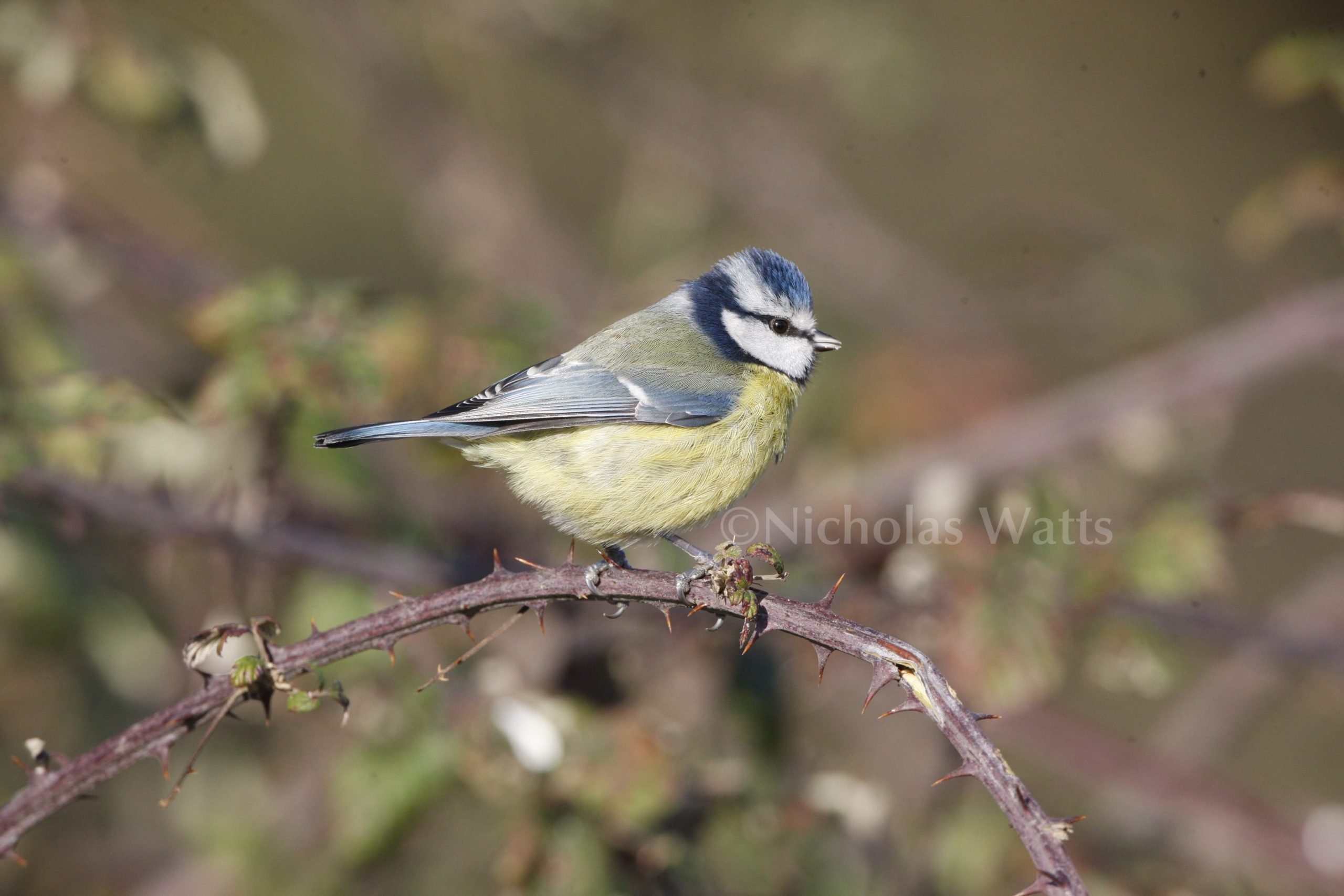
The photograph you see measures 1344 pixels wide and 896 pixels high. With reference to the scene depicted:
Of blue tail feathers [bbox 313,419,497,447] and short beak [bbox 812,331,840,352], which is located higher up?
short beak [bbox 812,331,840,352]

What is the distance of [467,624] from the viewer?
5.88 ft

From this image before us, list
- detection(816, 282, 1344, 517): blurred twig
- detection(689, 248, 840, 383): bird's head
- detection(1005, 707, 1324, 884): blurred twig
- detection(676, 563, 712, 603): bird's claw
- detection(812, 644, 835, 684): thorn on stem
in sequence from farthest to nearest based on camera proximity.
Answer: detection(816, 282, 1344, 517): blurred twig < detection(689, 248, 840, 383): bird's head < detection(1005, 707, 1324, 884): blurred twig < detection(676, 563, 712, 603): bird's claw < detection(812, 644, 835, 684): thorn on stem

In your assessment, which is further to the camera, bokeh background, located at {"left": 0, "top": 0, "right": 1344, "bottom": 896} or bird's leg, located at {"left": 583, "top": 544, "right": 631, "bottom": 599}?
bokeh background, located at {"left": 0, "top": 0, "right": 1344, "bottom": 896}

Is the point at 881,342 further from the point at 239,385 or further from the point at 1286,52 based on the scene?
the point at 239,385

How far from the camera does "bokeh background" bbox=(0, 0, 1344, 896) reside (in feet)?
8.95

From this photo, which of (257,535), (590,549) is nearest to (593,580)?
(257,535)

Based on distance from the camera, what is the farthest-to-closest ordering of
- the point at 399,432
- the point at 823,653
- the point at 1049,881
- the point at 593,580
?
the point at 399,432
the point at 593,580
the point at 823,653
the point at 1049,881

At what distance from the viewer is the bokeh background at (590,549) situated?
2.73m

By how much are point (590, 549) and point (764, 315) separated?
1.10 m

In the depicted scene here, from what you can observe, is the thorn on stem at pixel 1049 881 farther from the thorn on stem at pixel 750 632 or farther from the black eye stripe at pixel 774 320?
the black eye stripe at pixel 774 320

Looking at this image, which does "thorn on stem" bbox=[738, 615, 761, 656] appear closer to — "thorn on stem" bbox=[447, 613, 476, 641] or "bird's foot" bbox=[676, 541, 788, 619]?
"bird's foot" bbox=[676, 541, 788, 619]

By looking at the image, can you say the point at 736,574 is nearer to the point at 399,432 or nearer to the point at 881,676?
the point at 881,676

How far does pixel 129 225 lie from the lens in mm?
3721

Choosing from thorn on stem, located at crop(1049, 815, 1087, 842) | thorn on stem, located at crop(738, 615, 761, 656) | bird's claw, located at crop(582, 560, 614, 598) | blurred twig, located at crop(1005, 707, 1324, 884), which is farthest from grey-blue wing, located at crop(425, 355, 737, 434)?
thorn on stem, located at crop(1049, 815, 1087, 842)
